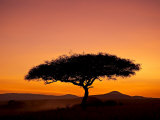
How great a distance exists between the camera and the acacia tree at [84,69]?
31094 millimetres

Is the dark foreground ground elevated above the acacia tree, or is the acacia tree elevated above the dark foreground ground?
the acacia tree

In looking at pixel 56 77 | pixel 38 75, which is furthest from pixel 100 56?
pixel 38 75

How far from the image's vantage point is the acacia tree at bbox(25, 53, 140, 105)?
31094 millimetres

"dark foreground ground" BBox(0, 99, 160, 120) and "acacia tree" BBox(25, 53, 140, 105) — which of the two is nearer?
"dark foreground ground" BBox(0, 99, 160, 120)

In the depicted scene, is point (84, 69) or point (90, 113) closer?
point (90, 113)

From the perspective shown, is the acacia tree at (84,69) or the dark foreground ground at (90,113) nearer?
the dark foreground ground at (90,113)

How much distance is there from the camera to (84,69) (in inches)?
1217

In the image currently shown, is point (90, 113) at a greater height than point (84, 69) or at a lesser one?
lesser

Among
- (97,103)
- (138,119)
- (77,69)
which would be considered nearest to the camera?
(138,119)

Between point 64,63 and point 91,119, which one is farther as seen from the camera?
point 64,63

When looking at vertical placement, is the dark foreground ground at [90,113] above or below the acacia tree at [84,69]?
below

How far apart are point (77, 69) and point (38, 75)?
21.9 feet

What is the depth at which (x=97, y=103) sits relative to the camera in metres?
36.3

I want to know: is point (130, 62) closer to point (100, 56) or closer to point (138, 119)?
point (100, 56)
